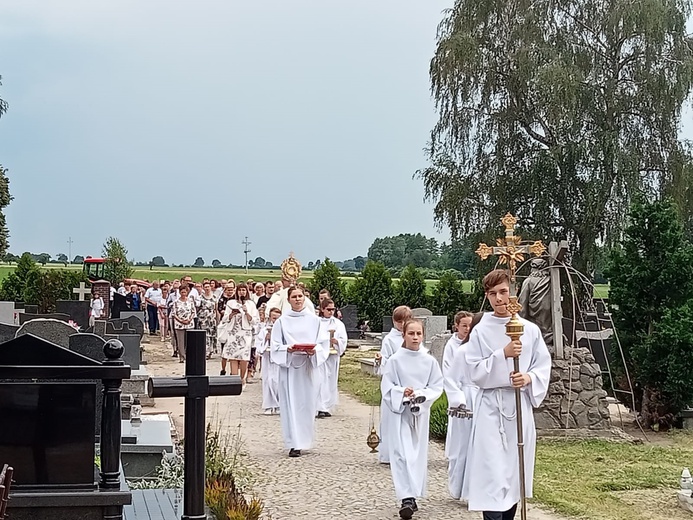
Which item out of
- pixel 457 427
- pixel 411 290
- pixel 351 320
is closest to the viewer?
pixel 457 427

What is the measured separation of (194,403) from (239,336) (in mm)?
13617

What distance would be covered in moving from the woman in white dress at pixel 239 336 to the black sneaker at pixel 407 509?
392 inches

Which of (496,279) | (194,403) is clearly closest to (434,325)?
(496,279)

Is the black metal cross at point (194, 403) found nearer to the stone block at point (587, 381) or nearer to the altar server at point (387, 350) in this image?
the altar server at point (387, 350)

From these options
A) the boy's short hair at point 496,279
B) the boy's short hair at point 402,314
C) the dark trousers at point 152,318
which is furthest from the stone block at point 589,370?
the dark trousers at point 152,318

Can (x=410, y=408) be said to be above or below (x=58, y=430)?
below

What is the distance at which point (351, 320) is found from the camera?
31281 millimetres

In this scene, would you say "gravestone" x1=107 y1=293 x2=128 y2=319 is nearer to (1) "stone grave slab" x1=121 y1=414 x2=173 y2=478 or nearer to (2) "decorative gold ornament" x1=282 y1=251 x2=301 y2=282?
(2) "decorative gold ornament" x1=282 y1=251 x2=301 y2=282

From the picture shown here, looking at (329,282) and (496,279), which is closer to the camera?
(496,279)

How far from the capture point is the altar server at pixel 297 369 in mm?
11102

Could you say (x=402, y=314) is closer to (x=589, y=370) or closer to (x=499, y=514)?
(x=499, y=514)

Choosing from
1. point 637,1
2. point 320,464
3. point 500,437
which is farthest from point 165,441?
point 637,1

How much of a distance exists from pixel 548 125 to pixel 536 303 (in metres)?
14.7

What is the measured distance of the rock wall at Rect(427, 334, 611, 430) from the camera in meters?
13.1
